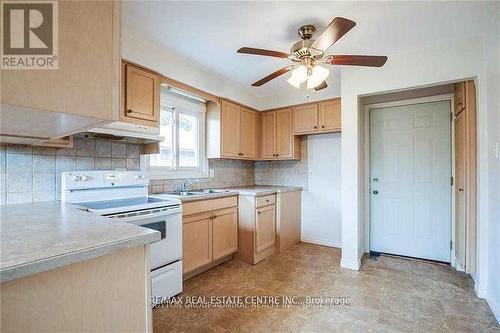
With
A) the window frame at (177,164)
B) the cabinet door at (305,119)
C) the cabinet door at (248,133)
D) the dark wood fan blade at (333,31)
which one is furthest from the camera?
the cabinet door at (248,133)

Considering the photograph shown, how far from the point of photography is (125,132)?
6.64 ft

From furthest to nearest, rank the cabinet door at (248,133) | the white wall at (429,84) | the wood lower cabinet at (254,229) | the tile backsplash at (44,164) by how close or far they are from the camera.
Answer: the cabinet door at (248,133) → the wood lower cabinet at (254,229) → the white wall at (429,84) → the tile backsplash at (44,164)

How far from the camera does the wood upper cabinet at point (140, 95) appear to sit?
84.5 inches

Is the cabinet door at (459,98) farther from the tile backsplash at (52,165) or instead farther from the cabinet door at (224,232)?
the tile backsplash at (52,165)

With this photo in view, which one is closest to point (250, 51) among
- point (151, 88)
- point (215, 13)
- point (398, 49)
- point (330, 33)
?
point (215, 13)

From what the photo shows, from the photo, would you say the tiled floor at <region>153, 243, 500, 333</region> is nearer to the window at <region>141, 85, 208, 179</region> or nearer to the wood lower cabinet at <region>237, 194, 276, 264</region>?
the wood lower cabinet at <region>237, 194, 276, 264</region>

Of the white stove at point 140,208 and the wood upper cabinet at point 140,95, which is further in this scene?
the wood upper cabinet at point 140,95

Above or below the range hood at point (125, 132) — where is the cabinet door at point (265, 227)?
below

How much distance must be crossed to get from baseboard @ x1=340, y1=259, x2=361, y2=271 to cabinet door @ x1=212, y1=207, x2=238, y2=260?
1.29 meters

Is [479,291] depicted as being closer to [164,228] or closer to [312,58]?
[312,58]

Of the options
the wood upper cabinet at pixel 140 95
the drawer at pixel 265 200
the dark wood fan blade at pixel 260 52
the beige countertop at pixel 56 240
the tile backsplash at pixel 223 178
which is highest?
the dark wood fan blade at pixel 260 52

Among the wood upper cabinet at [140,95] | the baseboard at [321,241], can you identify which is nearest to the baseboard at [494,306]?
the baseboard at [321,241]

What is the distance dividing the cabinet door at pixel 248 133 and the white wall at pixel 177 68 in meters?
0.20

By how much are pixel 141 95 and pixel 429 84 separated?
9.24 ft
